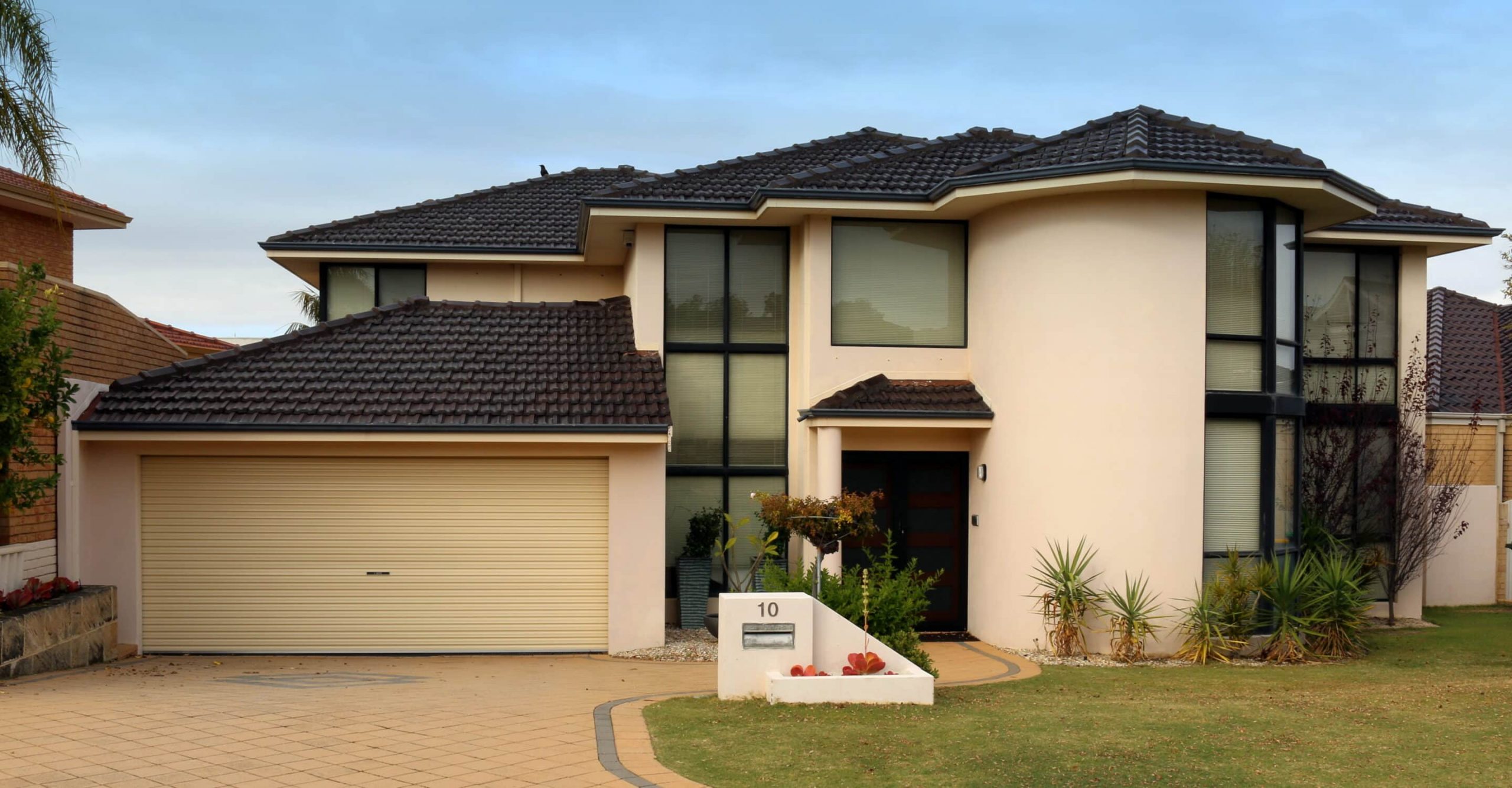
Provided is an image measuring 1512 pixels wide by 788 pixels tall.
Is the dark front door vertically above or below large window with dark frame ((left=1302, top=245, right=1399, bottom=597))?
below

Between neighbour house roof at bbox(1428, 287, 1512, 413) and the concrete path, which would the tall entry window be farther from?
neighbour house roof at bbox(1428, 287, 1512, 413)

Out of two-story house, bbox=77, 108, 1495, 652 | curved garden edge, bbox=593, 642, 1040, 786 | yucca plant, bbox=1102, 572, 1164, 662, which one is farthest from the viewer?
two-story house, bbox=77, 108, 1495, 652

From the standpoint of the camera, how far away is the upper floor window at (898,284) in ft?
51.0

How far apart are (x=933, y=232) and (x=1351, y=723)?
8.41 meters

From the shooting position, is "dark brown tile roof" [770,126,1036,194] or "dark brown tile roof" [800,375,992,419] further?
"dark brown tile roof" [770,126,1036,194]

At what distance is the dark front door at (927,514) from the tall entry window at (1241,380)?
338 cm

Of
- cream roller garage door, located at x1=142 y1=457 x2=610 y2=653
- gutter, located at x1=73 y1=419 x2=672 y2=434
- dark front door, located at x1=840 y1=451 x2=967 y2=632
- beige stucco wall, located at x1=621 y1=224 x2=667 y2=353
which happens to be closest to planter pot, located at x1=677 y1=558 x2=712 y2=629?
cream roller garage door, located at x1=142 y1=457 x2=610 y2=653

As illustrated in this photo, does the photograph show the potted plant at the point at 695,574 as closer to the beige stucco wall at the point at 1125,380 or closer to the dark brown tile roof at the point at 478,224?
the beige stucco wall at the point at 1125,380

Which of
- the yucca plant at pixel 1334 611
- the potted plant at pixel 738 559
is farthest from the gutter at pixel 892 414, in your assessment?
the yucca plant at pixel 1334 611

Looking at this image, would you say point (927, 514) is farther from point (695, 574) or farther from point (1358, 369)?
point (1358, 369)

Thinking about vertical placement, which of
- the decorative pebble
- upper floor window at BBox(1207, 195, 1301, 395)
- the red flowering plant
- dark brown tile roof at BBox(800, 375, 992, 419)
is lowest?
the decorative pebble

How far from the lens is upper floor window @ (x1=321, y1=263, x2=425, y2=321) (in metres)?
19.3

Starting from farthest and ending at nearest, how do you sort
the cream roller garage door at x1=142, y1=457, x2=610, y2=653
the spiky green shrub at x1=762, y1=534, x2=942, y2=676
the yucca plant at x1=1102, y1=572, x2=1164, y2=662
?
the cream roller garage door at x1=142, y1=457, x2=610, y2=653
the yucca plant at x1=1102, y1=572, x2=1164, y2=662
the spiky green shrub at x1=762, y1=534, x2=942, y2=676

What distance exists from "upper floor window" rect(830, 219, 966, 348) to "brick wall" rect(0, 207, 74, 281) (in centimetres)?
1459
